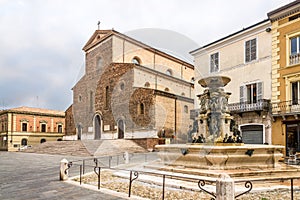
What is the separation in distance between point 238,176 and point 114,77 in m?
26.5

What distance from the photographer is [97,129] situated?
35531mm

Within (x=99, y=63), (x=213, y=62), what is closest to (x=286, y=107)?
(x=213, y=62)

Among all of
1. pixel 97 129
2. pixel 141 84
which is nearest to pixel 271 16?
pixel 141 84

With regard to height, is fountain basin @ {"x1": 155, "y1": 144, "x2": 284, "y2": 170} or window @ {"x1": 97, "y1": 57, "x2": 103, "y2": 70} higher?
window @ {"x1": 97, "y1": 57, "x2": 103, "y2": 70}

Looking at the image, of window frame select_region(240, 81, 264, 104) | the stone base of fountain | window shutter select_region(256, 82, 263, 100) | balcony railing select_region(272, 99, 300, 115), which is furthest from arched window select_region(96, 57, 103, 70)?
the stone base of fountain

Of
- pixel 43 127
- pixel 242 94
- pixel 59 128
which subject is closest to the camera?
pixel 242 94

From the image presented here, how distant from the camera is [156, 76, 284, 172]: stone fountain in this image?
860 centimetres

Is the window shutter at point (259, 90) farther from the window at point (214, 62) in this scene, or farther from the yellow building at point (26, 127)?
the yellow building at point (26, 127)

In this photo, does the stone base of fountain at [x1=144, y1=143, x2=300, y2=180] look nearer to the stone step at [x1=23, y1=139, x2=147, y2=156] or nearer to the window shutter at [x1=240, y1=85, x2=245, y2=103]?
the window shutter at [x1=240, y1=85, x2=245, y2=103]

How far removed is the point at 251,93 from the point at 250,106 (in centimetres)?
131

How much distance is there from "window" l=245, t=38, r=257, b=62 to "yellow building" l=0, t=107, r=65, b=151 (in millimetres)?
34652

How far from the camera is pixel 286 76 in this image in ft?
57.9

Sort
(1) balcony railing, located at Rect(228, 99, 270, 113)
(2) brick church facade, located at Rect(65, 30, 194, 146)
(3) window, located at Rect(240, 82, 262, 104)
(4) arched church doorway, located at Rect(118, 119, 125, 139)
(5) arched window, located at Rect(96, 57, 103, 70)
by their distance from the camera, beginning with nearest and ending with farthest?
(1) balcony railing, located at Rect(228, 99, 270, 113) < (3) window, located at Rect(240, 82, 262, 104) < (2) brick church facade, located at Rect(65, 30, 194, 146) < (4) arched church doorway, located at Rect(118, 119, 125, 139) < (5) arched window, located at Rect(96, 57, 103, 70)

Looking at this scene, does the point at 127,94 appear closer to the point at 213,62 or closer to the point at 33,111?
the point at 213,62
